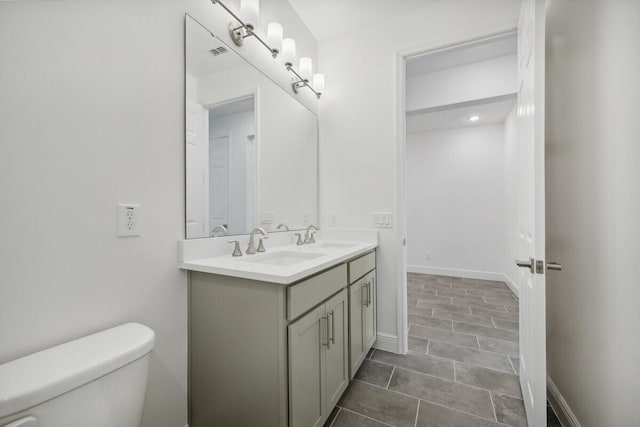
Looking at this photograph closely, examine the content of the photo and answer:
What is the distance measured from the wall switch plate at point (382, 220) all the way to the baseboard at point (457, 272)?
2.82 metres

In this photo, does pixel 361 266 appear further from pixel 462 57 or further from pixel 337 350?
pixel 462 57

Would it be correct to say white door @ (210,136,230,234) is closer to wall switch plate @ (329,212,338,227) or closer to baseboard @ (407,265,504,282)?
wall switch plate @ (329,212,338,227)

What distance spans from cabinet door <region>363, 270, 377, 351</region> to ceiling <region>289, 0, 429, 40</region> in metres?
2.01

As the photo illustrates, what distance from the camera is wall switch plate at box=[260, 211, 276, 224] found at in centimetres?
177

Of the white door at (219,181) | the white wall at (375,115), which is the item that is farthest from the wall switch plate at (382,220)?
the white door at (219,181)

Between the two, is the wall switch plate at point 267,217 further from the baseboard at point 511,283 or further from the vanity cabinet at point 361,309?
the baseboard at point 511,283

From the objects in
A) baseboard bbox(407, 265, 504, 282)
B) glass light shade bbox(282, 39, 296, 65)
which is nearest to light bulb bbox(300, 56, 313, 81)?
glass light shade bbox(282, 39, 296, 65)

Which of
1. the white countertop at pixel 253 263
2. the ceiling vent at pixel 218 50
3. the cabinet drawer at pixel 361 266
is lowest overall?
the cabinet drawer at pixel 361 266

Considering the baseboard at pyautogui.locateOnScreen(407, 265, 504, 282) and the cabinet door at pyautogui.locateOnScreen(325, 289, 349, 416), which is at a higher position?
the cabinet door at pyautogui.locateOnScreen(325, 289, 349, 416)

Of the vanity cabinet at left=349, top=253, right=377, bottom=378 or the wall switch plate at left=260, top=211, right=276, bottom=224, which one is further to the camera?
the wall switch plate at left=260, top=211, right=276, bottom=224

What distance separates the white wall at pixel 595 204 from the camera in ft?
3.15

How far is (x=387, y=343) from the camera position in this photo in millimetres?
2057

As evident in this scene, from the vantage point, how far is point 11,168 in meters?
0.73

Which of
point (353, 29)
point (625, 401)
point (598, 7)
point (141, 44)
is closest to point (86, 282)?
point (141, 44)
